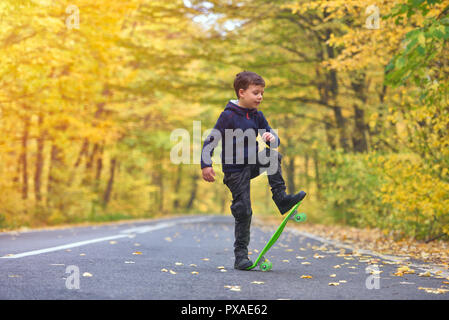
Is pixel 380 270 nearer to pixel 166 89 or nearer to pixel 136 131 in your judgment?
pixel 166 89

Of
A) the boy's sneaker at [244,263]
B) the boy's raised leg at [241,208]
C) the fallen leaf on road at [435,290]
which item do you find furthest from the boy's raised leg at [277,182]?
the fallen leaf on road at [435,290]

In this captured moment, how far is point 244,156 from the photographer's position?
205 inches

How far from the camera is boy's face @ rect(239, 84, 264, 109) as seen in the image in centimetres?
521

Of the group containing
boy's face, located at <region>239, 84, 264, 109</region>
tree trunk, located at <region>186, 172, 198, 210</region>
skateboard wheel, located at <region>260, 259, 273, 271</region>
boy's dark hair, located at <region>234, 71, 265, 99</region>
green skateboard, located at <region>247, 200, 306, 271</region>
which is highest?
boy's dark hair, located at <region>234, 71, 265, 99</region>

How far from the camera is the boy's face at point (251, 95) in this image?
5209mm

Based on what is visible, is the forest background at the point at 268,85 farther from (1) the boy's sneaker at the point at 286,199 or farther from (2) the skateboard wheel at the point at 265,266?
(2) the skateboard wheel at the point at 265,266

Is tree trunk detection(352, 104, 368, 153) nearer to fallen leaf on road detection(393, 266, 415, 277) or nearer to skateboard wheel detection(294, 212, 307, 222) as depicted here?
fallen leaf on road detection(393, 266, 415, 277)

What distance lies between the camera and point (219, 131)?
525 centimetres

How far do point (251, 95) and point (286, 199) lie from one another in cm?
108

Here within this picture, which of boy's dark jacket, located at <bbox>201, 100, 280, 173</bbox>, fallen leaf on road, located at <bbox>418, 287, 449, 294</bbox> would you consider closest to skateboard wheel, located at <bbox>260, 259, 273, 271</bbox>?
boy's dark jacket, located at <bbox>201, 100, 280, 173</bbox>

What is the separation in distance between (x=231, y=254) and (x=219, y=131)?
7.79 feet

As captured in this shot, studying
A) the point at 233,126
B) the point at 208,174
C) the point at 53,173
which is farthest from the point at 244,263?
the point at 53,173

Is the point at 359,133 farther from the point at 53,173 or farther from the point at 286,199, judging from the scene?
the point at 286,199
